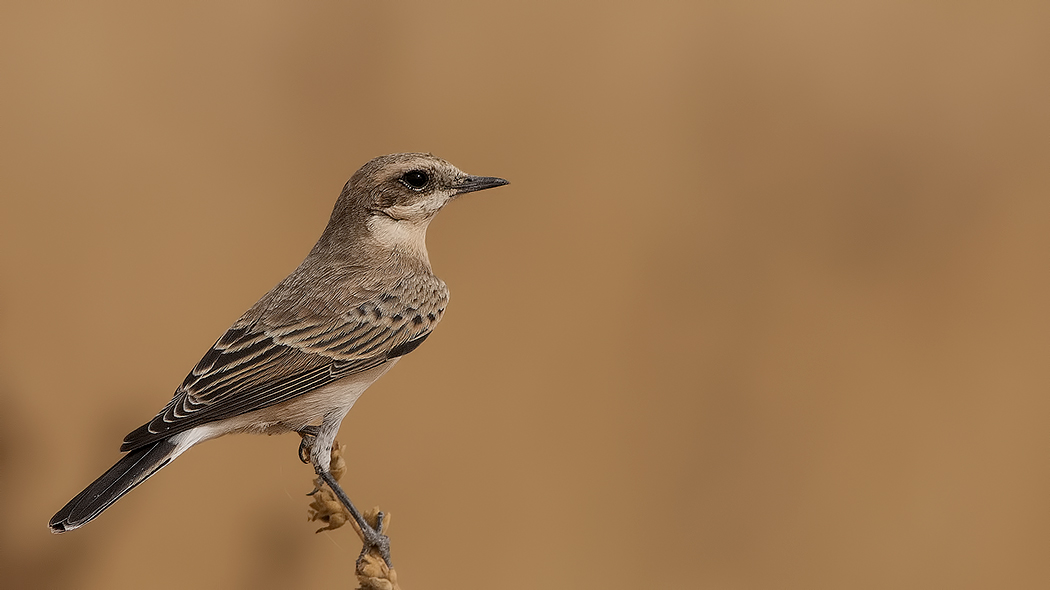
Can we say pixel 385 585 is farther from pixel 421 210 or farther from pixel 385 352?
pixel 421 210

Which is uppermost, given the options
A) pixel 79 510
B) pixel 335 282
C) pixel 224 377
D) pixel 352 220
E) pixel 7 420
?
pixel 352 220

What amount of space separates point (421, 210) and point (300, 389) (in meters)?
0.67

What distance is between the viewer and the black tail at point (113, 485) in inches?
66.2

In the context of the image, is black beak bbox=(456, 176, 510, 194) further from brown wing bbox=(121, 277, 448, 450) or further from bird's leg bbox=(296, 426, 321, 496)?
bird's leg bbox=(296, 426, 321, 496)

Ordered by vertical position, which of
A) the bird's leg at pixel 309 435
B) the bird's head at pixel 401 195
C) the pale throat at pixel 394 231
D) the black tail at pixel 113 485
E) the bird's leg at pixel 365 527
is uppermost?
the bird's head at pixel 401 195

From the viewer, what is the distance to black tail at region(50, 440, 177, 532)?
1683 millimetres

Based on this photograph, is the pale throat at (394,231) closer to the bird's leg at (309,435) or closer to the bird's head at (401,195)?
the bird's head at (401,195)

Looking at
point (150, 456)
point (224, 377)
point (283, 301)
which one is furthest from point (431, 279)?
point (150, 456)

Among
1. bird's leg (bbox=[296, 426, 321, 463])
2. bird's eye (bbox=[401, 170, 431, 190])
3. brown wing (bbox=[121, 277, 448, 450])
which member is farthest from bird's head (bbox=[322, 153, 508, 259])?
bird's leg (bbox=[296, 426, 321, 463])

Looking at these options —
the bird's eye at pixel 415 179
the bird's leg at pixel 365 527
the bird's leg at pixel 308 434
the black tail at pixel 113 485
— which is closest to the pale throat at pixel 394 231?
the bird's eye at pixel 415 179

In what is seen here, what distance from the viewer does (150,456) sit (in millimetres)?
1890

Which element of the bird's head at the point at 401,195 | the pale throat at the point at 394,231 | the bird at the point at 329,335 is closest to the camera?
the bird at the point at 329,335

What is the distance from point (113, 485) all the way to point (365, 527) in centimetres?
62

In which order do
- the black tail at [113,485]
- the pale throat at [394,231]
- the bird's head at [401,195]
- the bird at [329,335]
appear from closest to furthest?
the black tail at [113,485], the bird at [329,335], the bird's head at [401,195], the pale throat at [394,231]
